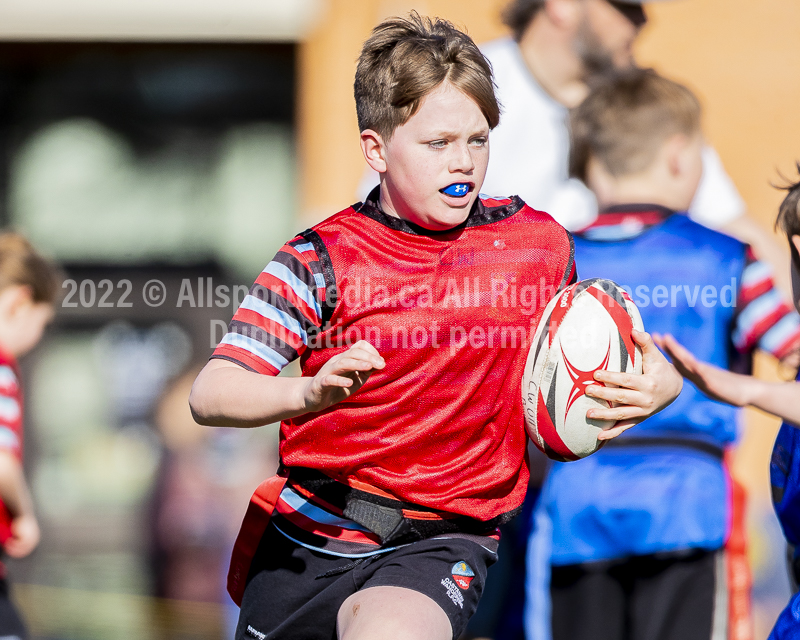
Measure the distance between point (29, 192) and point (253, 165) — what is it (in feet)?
6.35

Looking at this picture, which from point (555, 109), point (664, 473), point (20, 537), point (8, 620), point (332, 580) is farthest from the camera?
point (555, 109)

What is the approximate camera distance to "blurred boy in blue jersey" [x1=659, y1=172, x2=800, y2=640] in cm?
219

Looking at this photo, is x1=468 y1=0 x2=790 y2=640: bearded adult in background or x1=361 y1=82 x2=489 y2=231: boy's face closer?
x1=361 y1=82 x2=489 y2=231: boy's face

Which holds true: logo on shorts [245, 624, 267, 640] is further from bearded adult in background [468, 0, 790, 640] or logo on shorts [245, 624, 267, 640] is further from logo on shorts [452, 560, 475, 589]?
bearded adult in background [468, 0, 790, 640]

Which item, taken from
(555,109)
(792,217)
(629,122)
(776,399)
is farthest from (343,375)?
(555,109)

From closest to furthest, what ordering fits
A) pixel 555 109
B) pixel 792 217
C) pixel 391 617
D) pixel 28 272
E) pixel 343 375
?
pixel 343 375
pixel 391 617
pixel 792 217
pixel 28 272
pixel 555 109

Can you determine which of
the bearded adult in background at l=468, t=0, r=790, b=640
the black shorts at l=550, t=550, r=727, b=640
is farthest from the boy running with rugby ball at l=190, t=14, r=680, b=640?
the bearded adult in background at l=468, t=0, r=790, b=640

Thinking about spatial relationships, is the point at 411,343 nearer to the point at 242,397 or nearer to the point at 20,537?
the point at 242,397

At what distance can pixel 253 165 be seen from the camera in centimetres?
767

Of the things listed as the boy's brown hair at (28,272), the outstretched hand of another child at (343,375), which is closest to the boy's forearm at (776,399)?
the outstretched hand of another child at (343,375)

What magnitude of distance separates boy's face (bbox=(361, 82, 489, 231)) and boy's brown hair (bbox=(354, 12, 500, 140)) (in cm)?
3

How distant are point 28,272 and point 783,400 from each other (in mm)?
2954

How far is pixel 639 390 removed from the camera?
211 centimetres

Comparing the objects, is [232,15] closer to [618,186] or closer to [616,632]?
[618,186]
